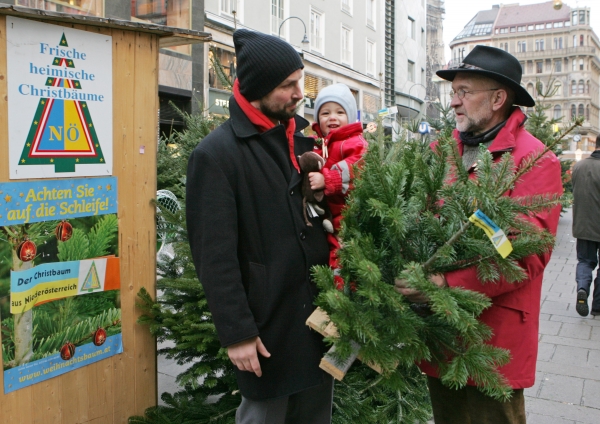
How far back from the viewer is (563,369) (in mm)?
5199

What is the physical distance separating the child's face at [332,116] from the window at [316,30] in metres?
24.9

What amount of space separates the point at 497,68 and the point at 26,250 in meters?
2.37

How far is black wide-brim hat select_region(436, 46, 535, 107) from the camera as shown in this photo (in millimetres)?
2586

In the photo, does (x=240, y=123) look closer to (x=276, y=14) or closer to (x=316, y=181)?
(x=316, y=181)

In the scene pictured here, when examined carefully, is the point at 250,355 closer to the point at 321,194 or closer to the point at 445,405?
the point at 321,194

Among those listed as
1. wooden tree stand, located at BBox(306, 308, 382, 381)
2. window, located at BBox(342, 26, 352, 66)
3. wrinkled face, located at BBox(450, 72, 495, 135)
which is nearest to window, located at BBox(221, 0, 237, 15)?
window, located at BBox(342, 26, 352, 66)

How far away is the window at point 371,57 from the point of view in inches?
1340

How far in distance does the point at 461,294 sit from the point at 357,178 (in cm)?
58

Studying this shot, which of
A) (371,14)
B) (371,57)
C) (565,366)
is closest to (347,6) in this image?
(371,14)

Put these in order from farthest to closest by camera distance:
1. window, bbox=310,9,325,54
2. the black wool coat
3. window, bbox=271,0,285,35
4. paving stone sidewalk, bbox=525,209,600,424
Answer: window, bbox=310,9,325,54 → window, bbox=271,0,285,35 → paving stone sidewalk, bbox=525,209,600,424 → the black wool coat

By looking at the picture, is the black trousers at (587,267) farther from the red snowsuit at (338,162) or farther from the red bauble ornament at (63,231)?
the red bauble ornament at (63,231)

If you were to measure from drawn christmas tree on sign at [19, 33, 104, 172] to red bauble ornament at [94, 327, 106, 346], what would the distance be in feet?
2.92

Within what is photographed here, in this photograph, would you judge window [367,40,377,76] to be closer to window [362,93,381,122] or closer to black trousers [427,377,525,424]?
window [362,93,381,122]

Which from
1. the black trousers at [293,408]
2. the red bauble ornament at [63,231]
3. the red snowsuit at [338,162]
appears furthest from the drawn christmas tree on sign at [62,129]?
the black trousers at [293,408]
